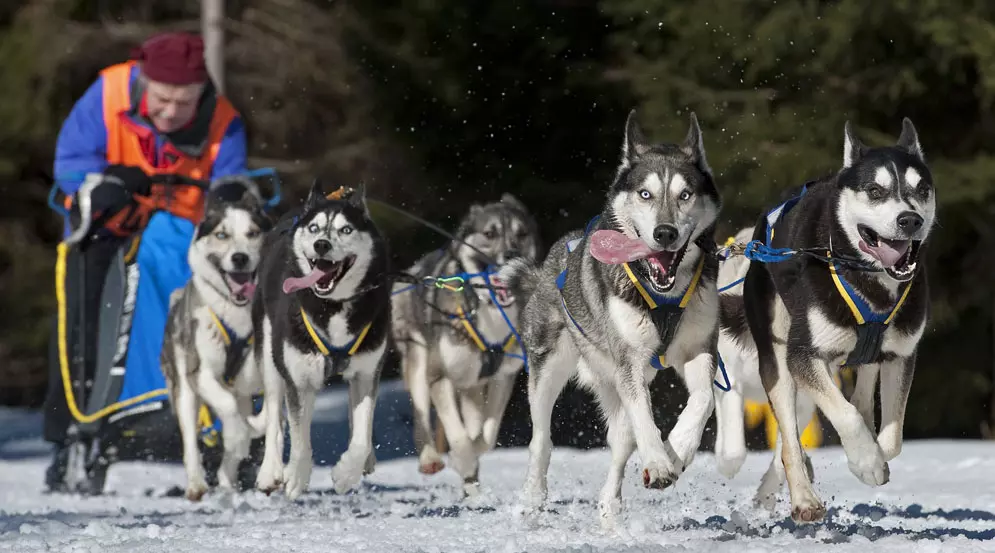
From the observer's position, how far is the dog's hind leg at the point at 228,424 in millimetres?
6859

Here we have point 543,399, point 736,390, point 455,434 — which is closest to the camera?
point 543,399

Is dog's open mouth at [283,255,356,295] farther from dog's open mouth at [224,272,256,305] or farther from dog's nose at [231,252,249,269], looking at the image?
dog's open mouth at [224,272,256,305]

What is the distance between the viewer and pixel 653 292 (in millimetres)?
4734

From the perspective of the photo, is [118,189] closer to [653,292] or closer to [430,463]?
[430,463]

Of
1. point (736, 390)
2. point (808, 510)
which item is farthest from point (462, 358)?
point (808, 510)

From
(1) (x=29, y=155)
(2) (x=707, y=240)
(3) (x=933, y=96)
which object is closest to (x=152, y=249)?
(2) (x=707, y=240)

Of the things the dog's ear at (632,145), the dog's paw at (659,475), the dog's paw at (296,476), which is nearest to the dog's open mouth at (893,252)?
the dog's ear at (632,145)

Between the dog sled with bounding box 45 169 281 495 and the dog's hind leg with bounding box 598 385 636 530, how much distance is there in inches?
106

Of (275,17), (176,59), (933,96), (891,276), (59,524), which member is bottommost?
(59,524)

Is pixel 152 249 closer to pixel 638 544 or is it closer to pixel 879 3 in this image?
pixel 638 544

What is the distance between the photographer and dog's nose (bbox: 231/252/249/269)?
268 inches

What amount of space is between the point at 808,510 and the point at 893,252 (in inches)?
33.8

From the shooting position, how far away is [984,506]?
19.5 ft

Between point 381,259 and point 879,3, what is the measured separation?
221 inches
